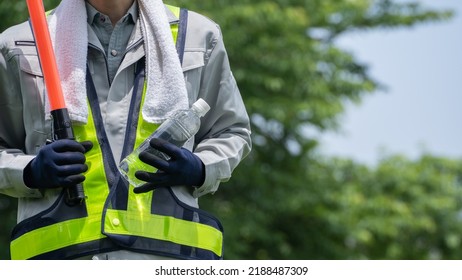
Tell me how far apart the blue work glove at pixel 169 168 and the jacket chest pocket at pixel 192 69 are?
237 mm

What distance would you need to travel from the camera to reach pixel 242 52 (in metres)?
14.2

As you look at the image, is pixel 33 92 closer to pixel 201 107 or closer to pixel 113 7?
pixel 113 7

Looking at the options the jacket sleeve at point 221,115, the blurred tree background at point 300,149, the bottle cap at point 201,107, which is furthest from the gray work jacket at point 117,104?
the blurred tree background at point 300,149

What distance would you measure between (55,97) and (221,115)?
58 cm

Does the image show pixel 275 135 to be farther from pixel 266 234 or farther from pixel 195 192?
pixel 195 192

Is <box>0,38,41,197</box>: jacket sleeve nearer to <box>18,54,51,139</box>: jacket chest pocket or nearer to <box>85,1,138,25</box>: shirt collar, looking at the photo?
<box>18,54,51,139</box>: jacket chest pocket

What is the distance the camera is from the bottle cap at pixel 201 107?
375 cm

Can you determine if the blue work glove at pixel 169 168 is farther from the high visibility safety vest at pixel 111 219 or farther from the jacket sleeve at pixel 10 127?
the jacket sleeve at pixel 10 127

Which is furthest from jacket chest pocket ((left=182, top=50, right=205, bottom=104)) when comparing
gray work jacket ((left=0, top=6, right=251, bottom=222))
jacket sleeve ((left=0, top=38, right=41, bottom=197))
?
jacket sleeve ((left=0, top=38, right=41, bottom=197))

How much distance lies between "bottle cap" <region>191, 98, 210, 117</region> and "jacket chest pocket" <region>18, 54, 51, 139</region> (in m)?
0.47

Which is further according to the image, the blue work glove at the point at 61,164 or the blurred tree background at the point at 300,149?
the blurred tree background at the point at 300,149

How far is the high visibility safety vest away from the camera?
363cm

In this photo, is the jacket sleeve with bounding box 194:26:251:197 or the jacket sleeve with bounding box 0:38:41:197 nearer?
the jacket sleeve with bounding box 0:38:41:197

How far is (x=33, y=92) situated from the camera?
3783mm
